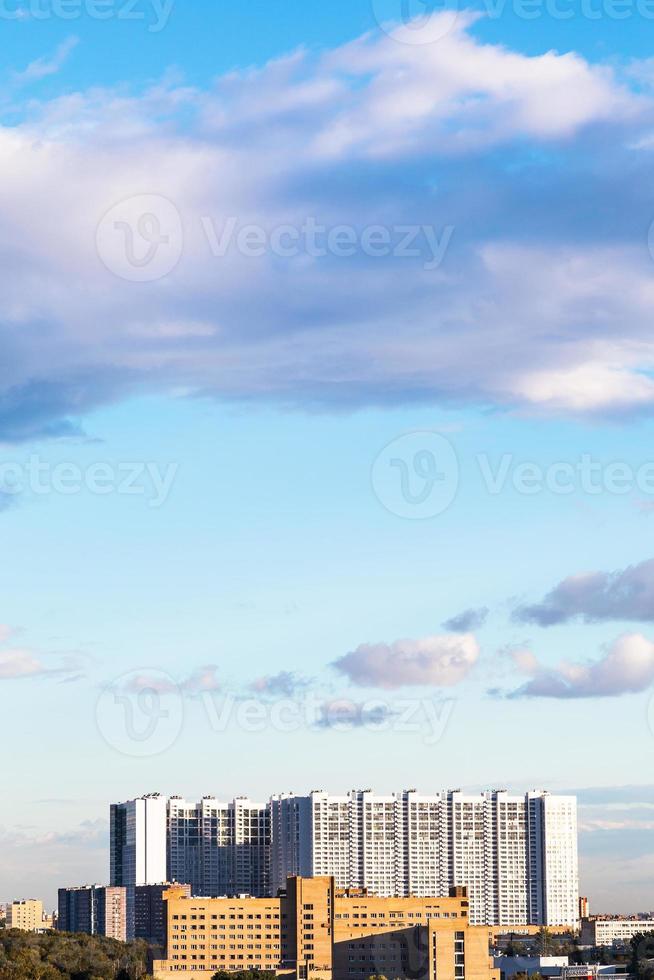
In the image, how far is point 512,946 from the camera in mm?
102125

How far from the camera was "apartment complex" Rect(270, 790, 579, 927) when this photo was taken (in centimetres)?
11656

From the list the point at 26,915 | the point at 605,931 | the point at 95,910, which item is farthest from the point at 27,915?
the point at 605,931

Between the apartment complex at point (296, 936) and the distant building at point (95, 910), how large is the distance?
25.7m

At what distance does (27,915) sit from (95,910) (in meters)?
29.1

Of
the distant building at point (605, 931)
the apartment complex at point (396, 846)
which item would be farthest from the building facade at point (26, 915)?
the distant building at point (605, 931)

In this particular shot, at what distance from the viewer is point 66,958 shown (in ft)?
250

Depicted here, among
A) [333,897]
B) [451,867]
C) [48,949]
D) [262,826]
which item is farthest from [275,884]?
[48,949]

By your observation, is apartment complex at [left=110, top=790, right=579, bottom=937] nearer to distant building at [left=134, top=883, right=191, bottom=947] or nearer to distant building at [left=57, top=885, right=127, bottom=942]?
distant building at [left=57, top=885, right=127, bottom=942]

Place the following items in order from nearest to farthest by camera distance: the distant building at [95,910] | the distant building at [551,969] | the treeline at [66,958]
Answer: the treeline at [66,958] → the distant building at [551,969] → the distant building at [95,910]

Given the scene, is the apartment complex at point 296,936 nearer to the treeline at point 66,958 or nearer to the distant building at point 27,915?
the treeline at point 66,958

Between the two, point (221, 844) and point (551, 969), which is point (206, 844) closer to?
point (221, 844)

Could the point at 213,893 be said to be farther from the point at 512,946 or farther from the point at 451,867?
the point at 512,946

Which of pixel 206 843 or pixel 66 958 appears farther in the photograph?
pixel 206 843

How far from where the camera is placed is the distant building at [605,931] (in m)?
118
